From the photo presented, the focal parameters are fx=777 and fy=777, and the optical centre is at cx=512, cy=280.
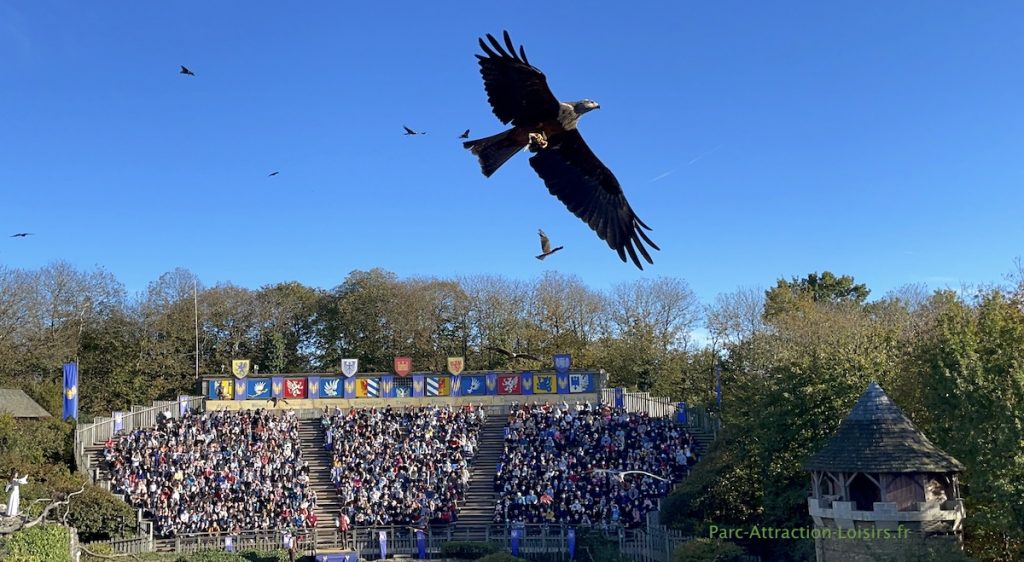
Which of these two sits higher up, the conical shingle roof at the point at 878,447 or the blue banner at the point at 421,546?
the conical shingle roof at the point at 878,447

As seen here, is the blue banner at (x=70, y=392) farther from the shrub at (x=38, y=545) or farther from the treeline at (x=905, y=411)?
the treeline at (x=905, y=411)

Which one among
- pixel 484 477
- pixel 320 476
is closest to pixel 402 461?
pixel 484 477

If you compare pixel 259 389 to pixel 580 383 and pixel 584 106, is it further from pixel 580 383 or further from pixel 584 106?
pixel 584 106

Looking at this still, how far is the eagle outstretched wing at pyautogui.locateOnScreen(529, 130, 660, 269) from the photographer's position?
784cm

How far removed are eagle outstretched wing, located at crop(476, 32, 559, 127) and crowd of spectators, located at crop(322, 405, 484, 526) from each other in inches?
923

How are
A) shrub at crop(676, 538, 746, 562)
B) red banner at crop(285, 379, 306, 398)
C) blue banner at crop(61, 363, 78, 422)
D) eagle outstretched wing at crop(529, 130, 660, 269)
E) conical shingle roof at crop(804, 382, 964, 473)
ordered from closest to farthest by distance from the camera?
eagle outstretched wing at crop(529, 130, 660, 269) → conical shingle roof at crop(804, 382, 964, 473) → shrub at crop(676, 538, 746, 562) → blue banner at crop(61, 363, 78, 422) → red banner at crop(285, 379, 306, 398)

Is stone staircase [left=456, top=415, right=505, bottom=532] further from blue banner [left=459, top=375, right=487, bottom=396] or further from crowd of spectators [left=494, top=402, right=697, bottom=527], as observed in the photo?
blue banner [left=459, top=375, right=487, bottom=396]

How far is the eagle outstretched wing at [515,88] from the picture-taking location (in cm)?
737

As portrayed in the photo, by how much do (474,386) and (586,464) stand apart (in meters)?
9.54

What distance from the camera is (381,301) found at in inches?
2131

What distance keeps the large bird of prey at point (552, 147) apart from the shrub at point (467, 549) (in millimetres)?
20030

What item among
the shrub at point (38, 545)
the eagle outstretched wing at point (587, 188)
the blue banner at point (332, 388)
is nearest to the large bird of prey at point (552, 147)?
the eagle outstretched wing at point (587, 188)

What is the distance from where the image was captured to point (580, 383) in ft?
126

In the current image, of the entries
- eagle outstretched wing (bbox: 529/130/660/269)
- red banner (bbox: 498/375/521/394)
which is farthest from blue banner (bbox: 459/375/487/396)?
eagle outstretched wing (bbox: 529/130/660/269)
